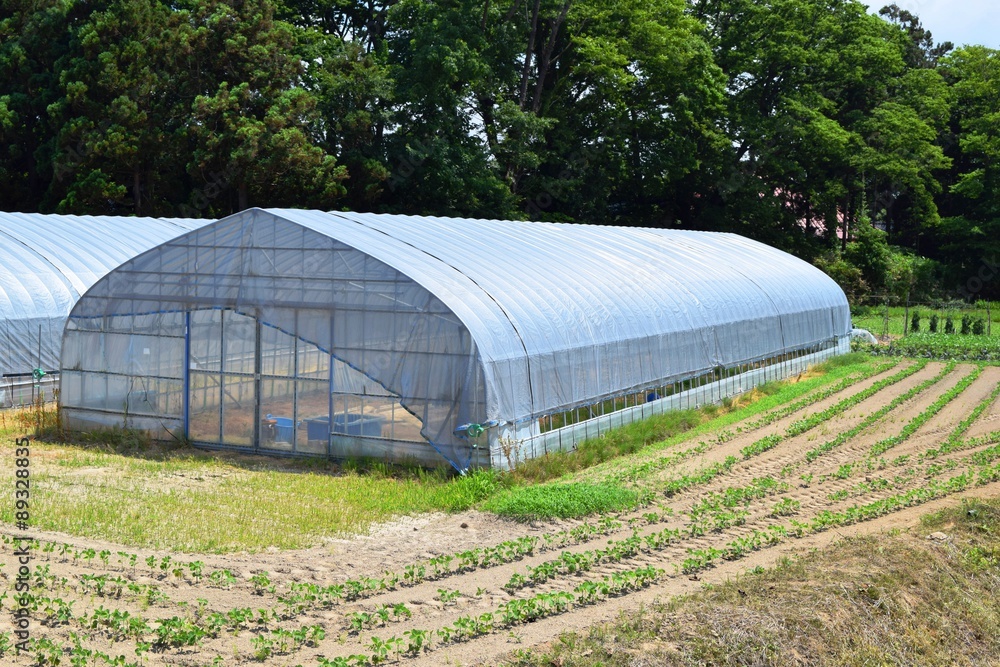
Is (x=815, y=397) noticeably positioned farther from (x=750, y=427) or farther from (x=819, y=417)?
(x=750, y=427)

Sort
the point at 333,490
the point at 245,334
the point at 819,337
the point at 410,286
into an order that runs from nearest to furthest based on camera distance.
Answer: the point at 333,490, the point at 410,286, the point at 245,334, the point at 819,337

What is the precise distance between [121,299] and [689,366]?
38.7ft

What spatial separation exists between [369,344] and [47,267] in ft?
38.8

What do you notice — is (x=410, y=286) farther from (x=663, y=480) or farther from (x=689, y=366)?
(x=689, y=366)

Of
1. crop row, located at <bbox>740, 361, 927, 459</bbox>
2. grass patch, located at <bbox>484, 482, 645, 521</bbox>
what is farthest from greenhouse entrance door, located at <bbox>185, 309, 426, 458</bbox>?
crop row, located at <bbox>740, 361, 927, 459</bbox>

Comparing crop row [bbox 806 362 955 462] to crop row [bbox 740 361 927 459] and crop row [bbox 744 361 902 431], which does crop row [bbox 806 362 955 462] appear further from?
crop row [bbox 744 361 902 431]

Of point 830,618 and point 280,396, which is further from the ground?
point 280,396

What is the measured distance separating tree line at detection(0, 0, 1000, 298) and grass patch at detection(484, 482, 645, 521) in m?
25.3

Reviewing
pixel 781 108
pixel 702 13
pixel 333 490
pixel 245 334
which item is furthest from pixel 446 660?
pixel 702 13

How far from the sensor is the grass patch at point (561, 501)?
1431cm

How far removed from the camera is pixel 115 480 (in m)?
16.3

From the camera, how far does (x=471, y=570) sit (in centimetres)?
1197

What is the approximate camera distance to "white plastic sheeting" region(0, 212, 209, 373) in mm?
23359

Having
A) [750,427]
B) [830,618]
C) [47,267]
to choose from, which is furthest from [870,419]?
[47,267]
